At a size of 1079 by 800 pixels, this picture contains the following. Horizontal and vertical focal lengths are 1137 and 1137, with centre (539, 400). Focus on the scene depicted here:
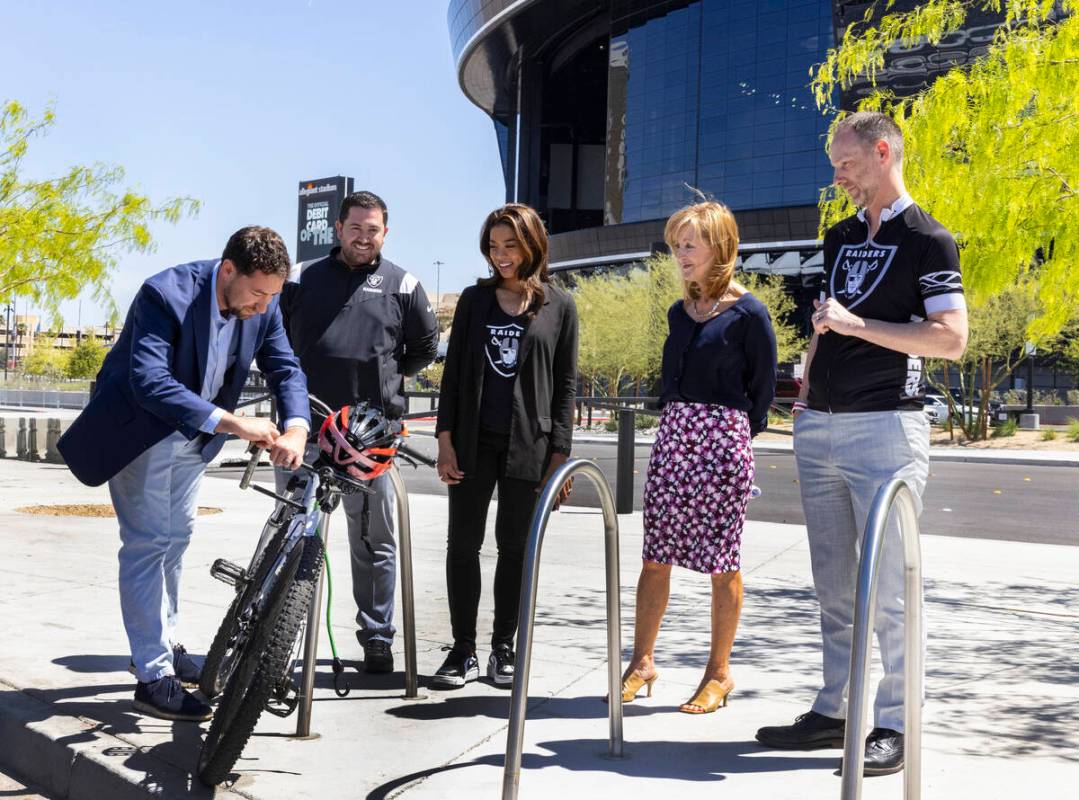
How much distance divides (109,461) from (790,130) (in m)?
61.3

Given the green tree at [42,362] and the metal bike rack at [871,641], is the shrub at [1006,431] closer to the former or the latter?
the metal bike rack at [871,641]

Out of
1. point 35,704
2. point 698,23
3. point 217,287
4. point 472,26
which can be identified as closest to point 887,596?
point 217,287

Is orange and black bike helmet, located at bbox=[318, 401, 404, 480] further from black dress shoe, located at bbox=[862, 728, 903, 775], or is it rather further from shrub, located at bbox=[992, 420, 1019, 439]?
shrub, located at bbox=[992, 420, 1019, 439]

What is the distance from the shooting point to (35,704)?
441 cm

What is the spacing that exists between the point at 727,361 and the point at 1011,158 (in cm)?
354

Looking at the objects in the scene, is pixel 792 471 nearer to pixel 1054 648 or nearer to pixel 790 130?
pixel 1054 648

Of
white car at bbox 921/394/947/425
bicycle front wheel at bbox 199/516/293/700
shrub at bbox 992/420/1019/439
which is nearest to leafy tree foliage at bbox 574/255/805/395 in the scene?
white car at bbox 921/394/947/425

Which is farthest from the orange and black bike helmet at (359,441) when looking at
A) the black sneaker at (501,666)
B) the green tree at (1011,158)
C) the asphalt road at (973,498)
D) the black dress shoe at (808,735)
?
the asphalt road at (973,498)

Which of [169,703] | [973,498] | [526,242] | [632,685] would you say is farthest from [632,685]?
[973,498]

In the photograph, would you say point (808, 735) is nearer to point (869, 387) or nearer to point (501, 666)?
point (869, 387)

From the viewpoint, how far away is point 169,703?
419 cm

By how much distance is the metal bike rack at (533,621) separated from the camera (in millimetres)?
3201

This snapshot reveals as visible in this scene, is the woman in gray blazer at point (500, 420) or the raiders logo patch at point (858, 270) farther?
the woman in gray blazer at point (500, 420)

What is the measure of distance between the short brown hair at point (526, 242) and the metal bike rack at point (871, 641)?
6.46 ft
